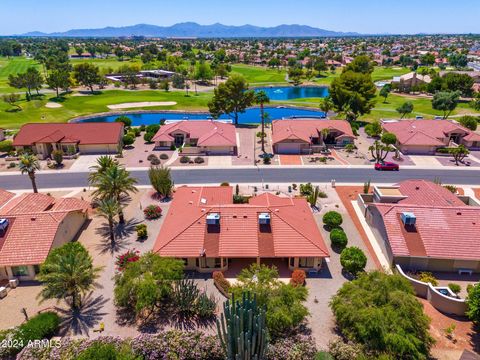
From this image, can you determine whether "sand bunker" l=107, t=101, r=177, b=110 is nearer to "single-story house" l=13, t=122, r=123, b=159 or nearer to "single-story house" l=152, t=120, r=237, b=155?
"single-story house" l=152, t=120, r=237, b=155

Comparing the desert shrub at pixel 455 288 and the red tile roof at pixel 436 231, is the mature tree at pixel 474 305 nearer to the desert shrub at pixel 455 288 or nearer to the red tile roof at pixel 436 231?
the desert shrub at pixel 455 288

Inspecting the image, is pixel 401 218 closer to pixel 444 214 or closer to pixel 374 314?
pixel 444 214

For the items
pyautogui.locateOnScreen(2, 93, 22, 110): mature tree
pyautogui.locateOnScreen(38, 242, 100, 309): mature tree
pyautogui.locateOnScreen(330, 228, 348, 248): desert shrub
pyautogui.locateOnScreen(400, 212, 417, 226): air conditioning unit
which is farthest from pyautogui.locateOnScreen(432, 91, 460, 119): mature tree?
pyautogui.locateOnScreen(2, 93, 22, 110): mature tree

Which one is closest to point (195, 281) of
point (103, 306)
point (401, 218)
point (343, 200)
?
point (103, 306)

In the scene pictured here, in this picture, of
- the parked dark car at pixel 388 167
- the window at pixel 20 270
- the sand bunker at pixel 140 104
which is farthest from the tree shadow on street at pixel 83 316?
the sand bunker at pixel 140 104

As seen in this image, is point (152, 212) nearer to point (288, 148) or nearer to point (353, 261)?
point (353, 261)

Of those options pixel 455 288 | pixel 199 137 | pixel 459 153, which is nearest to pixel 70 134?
pixel 199 137
